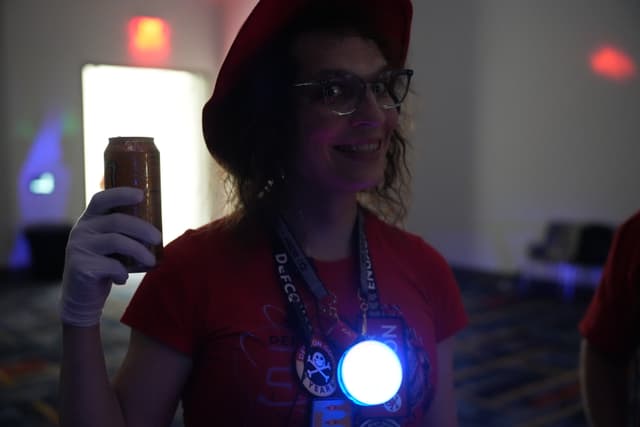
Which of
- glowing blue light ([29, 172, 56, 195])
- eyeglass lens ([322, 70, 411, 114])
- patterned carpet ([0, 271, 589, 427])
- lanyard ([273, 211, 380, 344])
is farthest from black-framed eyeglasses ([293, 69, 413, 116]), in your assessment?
glowing blue light ([29, 172, 56, 195])

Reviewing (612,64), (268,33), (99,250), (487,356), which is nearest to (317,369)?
(99,250)

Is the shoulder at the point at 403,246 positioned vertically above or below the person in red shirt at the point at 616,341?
above

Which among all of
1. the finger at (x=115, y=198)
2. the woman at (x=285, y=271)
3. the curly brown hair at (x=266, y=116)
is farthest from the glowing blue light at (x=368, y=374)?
the finger at (x=115, y=198)

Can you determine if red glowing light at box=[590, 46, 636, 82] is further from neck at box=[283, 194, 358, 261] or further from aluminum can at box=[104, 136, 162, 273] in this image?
aluminum can at box=[104, 136, 162, 273]

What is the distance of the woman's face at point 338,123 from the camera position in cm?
108

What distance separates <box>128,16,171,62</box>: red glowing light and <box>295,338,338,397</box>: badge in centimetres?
146

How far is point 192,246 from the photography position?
107 centimetres

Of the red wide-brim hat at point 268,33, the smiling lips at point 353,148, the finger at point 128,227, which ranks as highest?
the red wide-brim hat at point 268,33

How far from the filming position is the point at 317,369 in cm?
101

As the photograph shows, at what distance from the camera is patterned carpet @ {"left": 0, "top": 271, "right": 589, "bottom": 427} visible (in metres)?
3.25

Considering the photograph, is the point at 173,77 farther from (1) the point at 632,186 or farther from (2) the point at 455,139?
(2) the point at 455,139

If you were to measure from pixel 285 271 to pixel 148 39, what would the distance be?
1460 millimetres

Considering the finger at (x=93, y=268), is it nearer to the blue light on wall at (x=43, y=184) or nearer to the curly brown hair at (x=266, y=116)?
the curly brown hair at (x=266, y=116)

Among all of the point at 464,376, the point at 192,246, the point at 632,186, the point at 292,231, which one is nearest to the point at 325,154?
the point at 292,231
